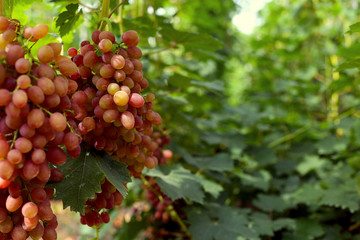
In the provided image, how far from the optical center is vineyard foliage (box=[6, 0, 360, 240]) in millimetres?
948

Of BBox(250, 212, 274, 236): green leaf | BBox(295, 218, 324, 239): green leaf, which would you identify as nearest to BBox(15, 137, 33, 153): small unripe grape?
BBox(250, 212, 274, 236): green leaf

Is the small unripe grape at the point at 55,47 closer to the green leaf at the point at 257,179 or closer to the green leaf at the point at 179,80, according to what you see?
the green leaf at the point at 179,80

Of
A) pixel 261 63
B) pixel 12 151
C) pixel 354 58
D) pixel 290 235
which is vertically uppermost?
pixel 261 63

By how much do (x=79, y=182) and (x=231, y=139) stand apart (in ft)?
4.52

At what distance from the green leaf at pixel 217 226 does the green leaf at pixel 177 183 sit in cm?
17

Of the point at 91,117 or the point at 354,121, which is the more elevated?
the point at 354,121

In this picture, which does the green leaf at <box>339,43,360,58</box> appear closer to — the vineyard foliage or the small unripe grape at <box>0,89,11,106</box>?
the vineyard foliage

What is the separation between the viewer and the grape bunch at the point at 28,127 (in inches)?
16.8

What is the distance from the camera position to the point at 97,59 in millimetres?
576

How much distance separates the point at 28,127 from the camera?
432mm

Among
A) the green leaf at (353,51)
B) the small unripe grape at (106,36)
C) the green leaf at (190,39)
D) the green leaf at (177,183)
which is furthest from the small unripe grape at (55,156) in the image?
the green leaf at (353,51)

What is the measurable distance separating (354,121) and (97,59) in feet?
6.41

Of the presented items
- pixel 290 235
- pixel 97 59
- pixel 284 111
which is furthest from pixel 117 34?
pixel 284 111

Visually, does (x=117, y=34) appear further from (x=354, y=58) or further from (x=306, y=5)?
(x=306, y=5)
